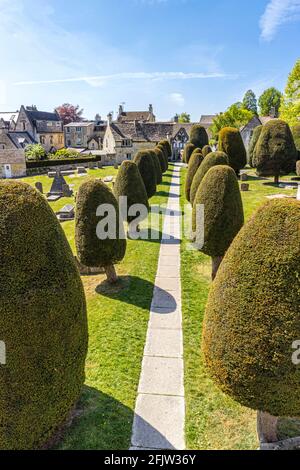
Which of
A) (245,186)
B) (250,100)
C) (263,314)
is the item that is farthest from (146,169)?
(250,100)

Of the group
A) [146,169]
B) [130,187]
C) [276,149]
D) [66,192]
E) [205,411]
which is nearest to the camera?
[205,411]

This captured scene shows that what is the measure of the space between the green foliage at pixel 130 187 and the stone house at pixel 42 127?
56.0 metres

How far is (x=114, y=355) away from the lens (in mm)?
8938

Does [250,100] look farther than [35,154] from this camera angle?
Yes

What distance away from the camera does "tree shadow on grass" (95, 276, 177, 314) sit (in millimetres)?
11648

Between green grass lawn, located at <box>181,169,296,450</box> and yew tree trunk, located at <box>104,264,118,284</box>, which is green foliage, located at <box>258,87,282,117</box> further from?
green grass lawn, located at <box>181,169,296,450</box>

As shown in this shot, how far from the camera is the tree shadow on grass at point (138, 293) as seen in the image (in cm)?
1165

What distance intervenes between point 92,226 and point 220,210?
4.57 meters

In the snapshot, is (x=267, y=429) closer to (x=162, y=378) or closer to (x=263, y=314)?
(x=263, y=314)

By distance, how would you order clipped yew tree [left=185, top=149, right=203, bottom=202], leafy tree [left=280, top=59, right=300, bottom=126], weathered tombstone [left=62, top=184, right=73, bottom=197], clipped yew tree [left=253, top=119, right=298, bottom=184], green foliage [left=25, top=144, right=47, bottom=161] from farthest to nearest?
green foliage [left=25, top=144, right=47, bottom=161] → leafy tree [left=280, top=59, right=300, bottom=126] → weathered tombstone [left=62, top=184, right=73, bottom=197] → clipped yew tree [left=253, top=119, right=298, bottom=184] → clipped yew tree [left=185, top=149, right=203, bottom=202]

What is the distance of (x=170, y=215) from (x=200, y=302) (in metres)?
13.2

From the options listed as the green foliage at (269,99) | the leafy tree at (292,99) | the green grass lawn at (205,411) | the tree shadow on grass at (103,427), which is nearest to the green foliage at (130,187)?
the green grass lawn at (205,411)

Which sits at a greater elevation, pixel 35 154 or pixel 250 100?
pixel 250 100

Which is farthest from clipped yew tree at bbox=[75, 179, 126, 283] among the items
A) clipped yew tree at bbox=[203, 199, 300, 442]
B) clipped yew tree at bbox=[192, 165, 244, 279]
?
clipped yew tree at bbox=[203, 199, 300, 442]
